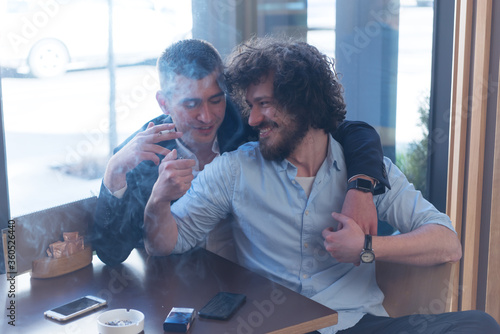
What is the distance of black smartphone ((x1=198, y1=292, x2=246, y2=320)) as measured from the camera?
1.19 metres

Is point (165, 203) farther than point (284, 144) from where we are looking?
No

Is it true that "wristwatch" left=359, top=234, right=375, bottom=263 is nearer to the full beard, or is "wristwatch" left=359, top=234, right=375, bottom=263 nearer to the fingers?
the full beard

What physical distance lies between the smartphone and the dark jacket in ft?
0.78

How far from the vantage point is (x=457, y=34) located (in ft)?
7.07

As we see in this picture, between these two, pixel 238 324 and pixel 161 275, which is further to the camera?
pixel 161 275

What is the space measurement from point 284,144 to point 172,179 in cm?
37

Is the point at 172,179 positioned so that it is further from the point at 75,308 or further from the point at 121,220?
the point at 75,308

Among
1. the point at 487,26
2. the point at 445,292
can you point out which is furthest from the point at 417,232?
the point at 487,26

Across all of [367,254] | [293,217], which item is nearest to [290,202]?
[293,217]

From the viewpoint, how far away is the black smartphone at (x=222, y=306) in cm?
119

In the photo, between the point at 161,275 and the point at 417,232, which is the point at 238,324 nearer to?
the point at 161,275

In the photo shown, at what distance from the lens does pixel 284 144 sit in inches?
66.0

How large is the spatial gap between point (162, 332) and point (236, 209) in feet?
2.00

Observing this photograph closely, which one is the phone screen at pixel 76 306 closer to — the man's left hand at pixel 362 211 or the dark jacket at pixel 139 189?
the dark jacket at pixel 139 189
